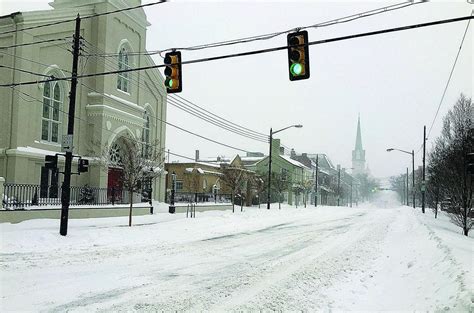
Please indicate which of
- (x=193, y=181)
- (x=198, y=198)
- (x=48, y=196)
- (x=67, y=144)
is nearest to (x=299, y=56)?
(x=67, y=144)

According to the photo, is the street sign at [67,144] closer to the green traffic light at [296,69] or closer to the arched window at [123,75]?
the green traffic light at [296,69]

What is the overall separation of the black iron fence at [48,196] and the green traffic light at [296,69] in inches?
519

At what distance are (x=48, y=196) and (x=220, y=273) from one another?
1393cm

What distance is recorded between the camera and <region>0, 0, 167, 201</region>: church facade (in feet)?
78.8

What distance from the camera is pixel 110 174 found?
29.8 m

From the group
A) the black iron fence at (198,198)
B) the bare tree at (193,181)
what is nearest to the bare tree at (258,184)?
the bare tree at (193,181)

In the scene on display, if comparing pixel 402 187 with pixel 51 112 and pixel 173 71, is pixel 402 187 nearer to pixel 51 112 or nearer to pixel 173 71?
pixel 51 112

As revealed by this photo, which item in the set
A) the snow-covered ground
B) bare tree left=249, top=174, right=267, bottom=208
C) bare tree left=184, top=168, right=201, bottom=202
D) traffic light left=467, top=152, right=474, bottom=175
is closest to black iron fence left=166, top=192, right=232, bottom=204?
bare tree left=249, top=174, right=267, bottom=208

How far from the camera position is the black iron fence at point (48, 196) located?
18.4m

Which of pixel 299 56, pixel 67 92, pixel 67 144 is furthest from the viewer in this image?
pixel 67 92

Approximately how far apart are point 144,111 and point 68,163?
17.3 m

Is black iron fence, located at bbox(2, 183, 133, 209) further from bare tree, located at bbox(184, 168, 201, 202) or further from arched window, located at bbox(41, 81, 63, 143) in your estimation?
bare tree, located at bbox(184, 168, 201, 202)

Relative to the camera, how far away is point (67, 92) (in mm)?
26984

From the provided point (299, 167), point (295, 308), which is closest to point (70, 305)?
point (295, 308)
